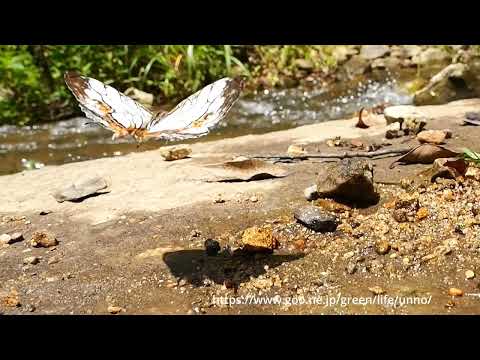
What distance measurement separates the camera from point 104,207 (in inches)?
124

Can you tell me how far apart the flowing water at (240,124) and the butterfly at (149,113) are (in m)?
2.54

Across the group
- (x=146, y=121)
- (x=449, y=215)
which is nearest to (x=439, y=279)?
(x=449, y=215)

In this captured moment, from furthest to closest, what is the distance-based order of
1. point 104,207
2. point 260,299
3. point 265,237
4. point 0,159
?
point 0,159 < point 104,207 < point 265,237 < point 260,299

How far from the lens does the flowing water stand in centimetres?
516

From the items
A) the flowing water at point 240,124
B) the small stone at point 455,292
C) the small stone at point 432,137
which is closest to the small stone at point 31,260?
the small stone at point 455,292

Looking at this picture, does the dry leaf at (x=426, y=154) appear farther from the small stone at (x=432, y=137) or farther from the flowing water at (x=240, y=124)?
the flowing water at (x=240, y=124)

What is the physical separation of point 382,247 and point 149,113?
106 cm

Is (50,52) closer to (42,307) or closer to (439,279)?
(42,307)

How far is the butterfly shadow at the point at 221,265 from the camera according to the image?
7.83 feet

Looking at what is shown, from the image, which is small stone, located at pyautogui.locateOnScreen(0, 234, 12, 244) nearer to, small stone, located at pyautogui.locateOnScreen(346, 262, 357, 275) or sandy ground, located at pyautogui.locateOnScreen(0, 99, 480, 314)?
sandy ground, located at pyautogui.locateOnScreen(0, 99, 480, 314)

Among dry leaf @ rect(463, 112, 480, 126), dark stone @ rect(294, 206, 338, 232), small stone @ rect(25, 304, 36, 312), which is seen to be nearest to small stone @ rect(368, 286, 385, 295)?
dark stone @ rect(294, 206, 338, 232)

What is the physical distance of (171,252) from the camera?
259 centimetres
